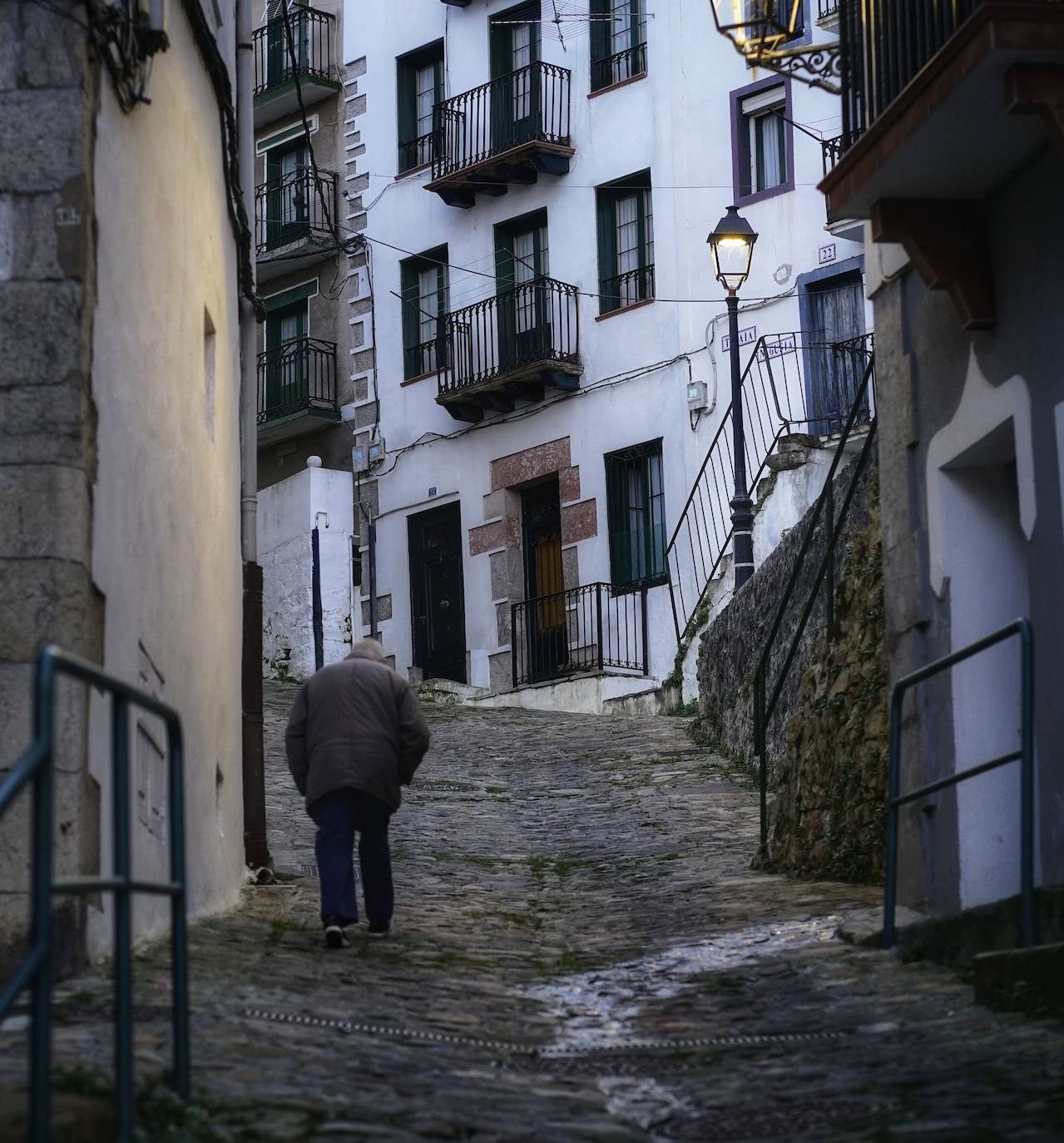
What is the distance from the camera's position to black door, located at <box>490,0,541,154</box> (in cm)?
2780

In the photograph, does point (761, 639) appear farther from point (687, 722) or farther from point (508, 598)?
point (508, 598)

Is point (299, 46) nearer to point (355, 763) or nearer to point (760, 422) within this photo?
point (760, 422)

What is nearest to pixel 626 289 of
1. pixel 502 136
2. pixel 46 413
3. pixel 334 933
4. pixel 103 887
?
pixel 502 136

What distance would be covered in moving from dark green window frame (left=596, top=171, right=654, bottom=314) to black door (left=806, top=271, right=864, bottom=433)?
2656 mm

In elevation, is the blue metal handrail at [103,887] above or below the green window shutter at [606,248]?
below

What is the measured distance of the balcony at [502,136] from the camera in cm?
2755

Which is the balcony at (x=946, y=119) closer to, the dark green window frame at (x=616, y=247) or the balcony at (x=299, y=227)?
the dark green window frame at (x=616, y=247)

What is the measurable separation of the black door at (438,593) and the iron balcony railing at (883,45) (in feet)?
62.0

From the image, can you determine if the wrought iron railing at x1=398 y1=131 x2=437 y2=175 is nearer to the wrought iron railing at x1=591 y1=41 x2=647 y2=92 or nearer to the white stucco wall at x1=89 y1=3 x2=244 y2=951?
the wrought iron railing at x1=591 y1=41 x2=647 y2=92

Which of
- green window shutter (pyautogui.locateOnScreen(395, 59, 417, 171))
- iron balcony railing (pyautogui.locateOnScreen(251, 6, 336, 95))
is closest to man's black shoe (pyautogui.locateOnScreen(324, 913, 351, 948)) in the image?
green window shutter (pyautogui.locateOnScreen(395, 59, 417, 171))

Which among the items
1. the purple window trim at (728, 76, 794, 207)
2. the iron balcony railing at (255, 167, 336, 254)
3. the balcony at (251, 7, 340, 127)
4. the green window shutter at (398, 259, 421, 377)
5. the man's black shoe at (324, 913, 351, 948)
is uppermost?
the balcony at (251, 7, 340, 127)

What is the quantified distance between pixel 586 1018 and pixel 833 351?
16.8 m

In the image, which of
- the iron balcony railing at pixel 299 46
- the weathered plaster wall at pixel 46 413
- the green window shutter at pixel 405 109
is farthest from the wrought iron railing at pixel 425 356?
the weathered plaster wall at pixel 46 413

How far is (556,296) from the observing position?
27.4 metres
